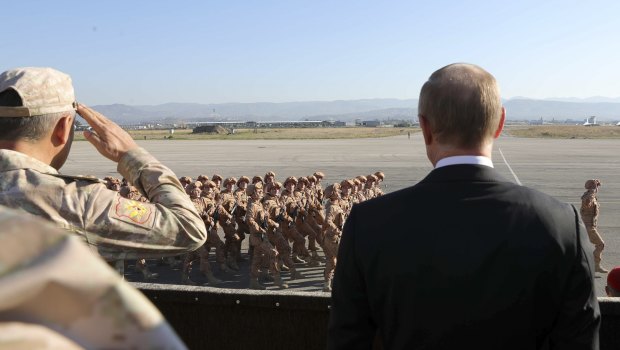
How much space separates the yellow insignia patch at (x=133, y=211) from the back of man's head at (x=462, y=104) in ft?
2.79

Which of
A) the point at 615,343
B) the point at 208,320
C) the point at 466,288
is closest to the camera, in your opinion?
the point at 466,288

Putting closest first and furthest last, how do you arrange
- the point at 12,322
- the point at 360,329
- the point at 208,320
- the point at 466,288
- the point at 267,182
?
the point at 12,322 < the point at 466,288 < the point at 360,329 < the point at 208,320 < the point at 267,182

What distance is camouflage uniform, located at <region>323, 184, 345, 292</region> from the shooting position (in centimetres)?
912

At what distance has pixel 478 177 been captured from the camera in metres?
1.62

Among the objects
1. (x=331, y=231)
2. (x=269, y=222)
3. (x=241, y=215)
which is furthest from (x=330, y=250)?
(x=241, y=215)

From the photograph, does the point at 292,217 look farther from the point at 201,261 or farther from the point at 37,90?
the point at 37,90

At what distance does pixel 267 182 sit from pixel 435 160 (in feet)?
30.7

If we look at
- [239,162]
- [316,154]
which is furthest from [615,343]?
[316,154]

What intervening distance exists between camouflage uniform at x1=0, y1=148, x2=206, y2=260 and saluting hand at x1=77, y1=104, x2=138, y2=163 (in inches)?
8.9

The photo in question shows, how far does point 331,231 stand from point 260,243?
118 cm

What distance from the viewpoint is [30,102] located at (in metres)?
1.61

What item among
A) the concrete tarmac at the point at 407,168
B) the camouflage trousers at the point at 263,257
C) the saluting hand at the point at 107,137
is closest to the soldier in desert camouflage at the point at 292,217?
the concrete tarmac at the point at 407,168

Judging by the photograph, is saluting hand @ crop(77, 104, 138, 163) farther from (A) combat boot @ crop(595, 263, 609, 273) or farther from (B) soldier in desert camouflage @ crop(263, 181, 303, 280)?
(A) combat boot @ crop(595, 263, 609, 273)

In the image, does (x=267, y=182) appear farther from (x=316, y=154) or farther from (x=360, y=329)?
(x=316, y=154)
